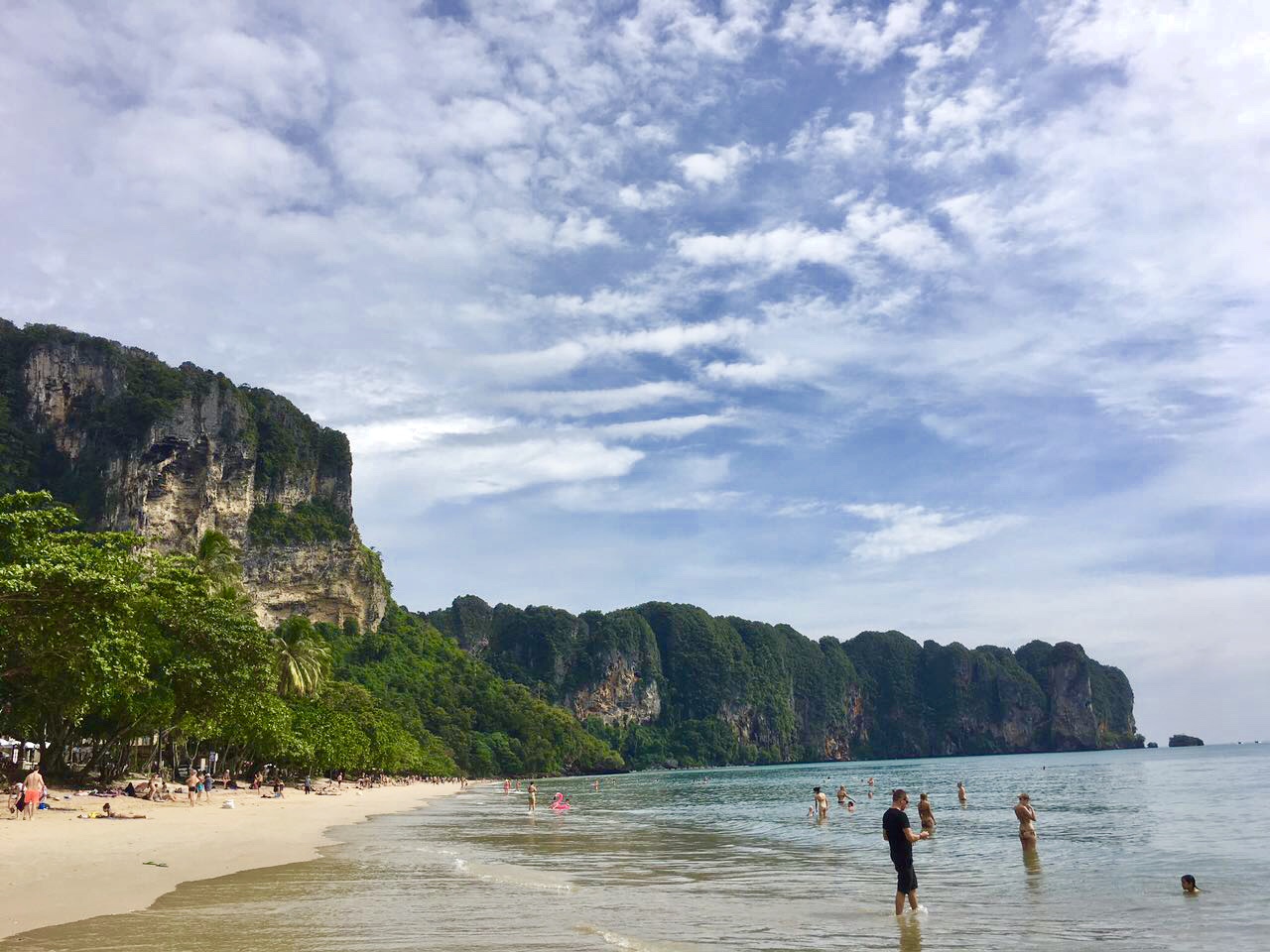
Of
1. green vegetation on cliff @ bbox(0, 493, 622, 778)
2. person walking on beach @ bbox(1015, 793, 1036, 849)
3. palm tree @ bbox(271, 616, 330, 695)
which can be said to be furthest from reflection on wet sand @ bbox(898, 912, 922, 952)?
palm tree @ bbox(271, 616, 330, 695)

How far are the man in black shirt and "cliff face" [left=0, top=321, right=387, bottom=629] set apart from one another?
105m

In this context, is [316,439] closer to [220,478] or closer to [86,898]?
[220,478]

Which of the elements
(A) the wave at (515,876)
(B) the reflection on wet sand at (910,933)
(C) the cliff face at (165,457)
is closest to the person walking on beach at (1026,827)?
(B) the reflection on wet sand at (910,933)

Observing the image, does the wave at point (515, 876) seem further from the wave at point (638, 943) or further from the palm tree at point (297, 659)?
the palm tree at point (297, 659)

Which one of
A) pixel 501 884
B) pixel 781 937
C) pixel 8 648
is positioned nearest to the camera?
pixel 781 937

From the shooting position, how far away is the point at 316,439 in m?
139

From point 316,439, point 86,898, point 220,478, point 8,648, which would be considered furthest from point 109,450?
point 86,898

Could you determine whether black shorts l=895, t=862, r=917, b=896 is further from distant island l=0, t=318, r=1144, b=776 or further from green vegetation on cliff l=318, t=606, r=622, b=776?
green vegetation on cliff l=318, t=606, r=622, b=776

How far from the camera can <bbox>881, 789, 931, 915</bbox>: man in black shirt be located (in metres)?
12.1

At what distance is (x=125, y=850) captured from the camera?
18.1m

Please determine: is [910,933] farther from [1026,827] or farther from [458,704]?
[458,704]

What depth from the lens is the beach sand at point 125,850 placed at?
12117mm

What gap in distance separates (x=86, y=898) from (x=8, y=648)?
1019 centimetres

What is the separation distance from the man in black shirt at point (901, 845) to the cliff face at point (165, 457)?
105 meters
